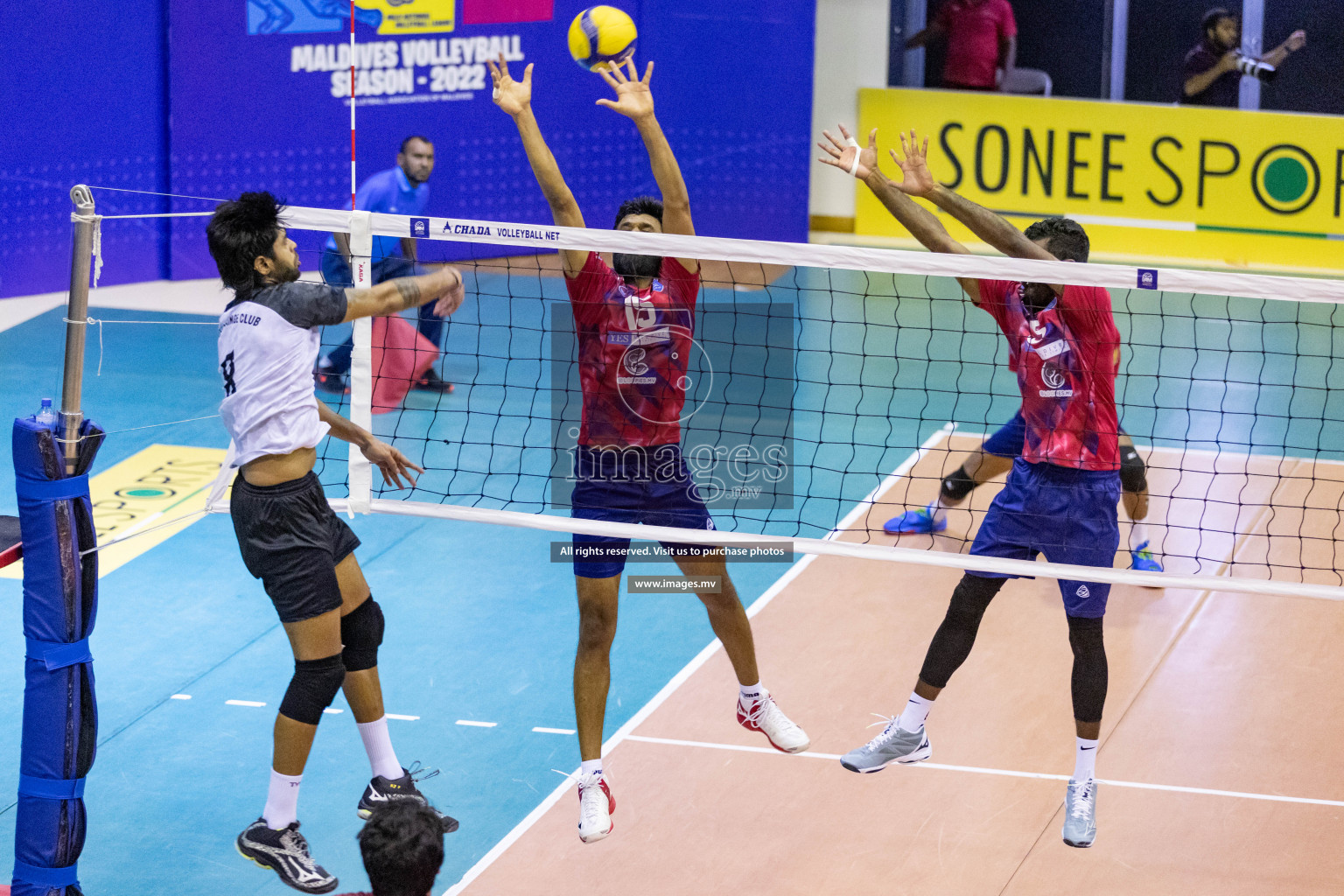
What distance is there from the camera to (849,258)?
491 centimetres

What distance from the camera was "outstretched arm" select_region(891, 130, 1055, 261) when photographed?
4.83m

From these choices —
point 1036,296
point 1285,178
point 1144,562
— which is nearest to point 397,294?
point 1036,296

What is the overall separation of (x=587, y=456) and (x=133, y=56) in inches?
389

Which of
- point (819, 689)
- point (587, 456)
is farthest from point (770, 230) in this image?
point (587, 456)

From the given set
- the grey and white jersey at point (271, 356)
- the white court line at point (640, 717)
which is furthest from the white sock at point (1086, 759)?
the grey and white jersey at point (271, 356)

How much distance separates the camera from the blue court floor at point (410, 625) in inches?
219

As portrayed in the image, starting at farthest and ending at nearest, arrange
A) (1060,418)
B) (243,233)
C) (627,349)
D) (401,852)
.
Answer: (627,349)
(1060,418)
(243,233)
(401,852)

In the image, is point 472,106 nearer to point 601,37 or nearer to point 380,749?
point 601,37

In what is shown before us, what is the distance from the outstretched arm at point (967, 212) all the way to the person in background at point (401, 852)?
8.84 feet

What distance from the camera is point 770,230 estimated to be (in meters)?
15.0

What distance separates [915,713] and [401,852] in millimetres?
2675

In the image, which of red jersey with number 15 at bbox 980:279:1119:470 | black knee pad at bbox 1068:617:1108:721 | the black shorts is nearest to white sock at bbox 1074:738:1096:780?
black knee pad at bbox 1068:617:1108:721

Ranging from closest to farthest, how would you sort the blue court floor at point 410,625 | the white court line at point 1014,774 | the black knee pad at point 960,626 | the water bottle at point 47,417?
1. the water bottle at point 47,417
2. the black knee pad at point 960,626
3. the blue court floor at point 410,625
4. the white court line at point 1014,774

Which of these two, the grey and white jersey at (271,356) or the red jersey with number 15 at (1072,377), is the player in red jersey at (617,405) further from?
the red jersey with number 15 at (1072,377)
